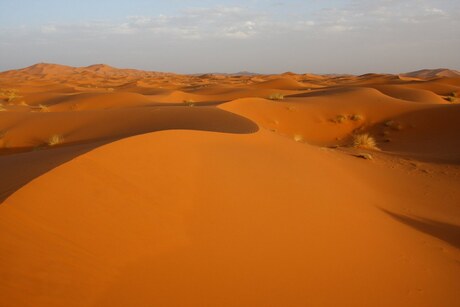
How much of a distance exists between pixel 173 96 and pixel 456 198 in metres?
19.1

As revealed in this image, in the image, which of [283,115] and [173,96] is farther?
[173,96]

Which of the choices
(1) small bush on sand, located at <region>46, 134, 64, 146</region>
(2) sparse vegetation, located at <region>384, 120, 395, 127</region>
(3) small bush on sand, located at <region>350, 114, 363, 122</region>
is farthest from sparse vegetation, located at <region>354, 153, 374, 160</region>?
(1) small bush on sand, located at <region>46, 134, 64, 146</region>

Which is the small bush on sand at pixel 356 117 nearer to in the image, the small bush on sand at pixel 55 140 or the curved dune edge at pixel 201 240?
the curved dune edge at pixel 201 240

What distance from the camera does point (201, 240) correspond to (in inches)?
135

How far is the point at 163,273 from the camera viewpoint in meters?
2.92

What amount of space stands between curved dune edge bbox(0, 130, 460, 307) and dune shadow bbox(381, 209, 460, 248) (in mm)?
31

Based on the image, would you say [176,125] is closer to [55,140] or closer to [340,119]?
[55,140]

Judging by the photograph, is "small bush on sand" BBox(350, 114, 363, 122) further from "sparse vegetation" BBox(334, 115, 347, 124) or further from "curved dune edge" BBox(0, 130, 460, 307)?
"curved dune edge" BBox(0, 130, 460, 307)

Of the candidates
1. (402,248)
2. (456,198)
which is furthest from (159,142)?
(456,198)

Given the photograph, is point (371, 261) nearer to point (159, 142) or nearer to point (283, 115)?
point (159, 142)

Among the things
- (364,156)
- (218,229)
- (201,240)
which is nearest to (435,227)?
(218,229)

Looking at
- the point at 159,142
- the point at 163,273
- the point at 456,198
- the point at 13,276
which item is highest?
the point at 159,142

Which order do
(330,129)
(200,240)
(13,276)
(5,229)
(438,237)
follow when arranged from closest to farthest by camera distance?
(13,276)
(5,229)
(200,240)
(438,237)
(330,129)

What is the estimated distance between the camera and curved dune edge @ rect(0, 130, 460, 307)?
2713 millimetres
